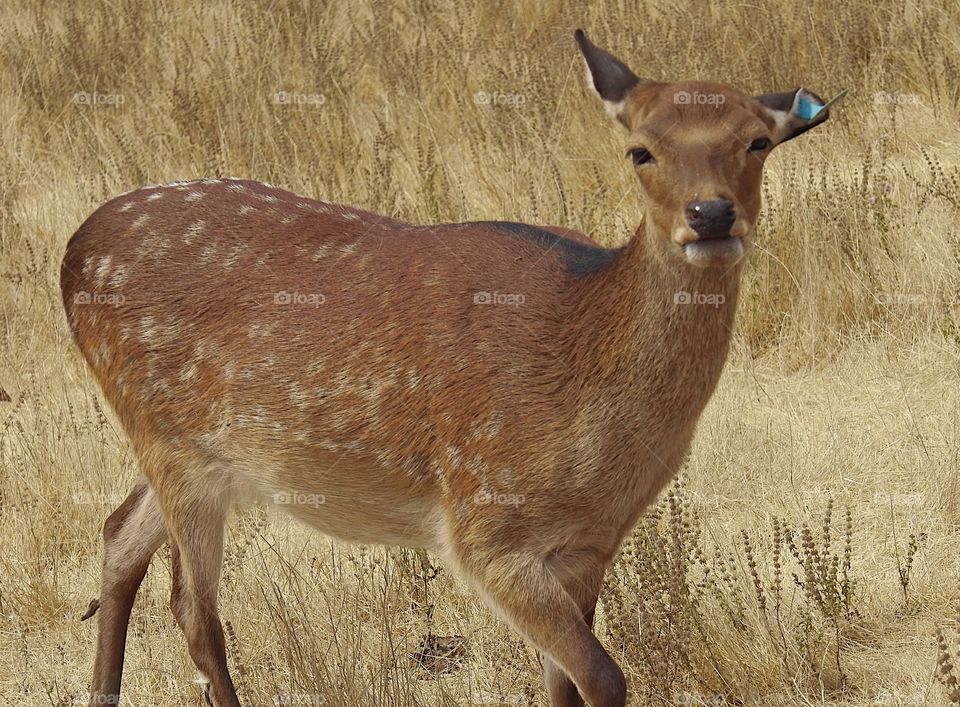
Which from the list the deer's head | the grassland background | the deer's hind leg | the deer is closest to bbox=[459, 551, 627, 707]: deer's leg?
the deer

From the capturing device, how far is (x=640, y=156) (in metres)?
3.74

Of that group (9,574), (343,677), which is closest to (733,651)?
(343,677)

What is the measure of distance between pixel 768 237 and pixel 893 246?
57cm

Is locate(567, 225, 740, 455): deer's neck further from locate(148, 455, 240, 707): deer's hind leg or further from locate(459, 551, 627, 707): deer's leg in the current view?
locate(148, 455, 240, 707): deer's hind leg

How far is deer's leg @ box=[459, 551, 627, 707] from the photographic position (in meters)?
3.79

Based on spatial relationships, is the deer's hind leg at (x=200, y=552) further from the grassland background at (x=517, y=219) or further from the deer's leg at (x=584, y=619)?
the deer's leg at (x=584, y=619)

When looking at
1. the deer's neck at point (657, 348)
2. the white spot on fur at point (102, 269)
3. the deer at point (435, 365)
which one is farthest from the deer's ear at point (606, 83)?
the white spot on fur at point (102, 269)

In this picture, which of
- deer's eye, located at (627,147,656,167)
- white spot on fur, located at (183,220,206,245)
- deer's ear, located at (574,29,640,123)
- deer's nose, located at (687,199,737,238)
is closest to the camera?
deer's nose, located at (687,199,737,238)

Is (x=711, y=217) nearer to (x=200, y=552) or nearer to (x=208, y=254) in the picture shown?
(x=208, y=254)

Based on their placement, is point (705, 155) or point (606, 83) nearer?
point (705, 155)

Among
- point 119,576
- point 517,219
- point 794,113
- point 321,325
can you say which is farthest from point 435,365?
point 517,219

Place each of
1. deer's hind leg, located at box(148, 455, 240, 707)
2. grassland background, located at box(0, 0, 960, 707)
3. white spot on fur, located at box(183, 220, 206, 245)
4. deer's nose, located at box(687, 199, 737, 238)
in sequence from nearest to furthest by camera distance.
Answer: deer's nose, located at box(687, 199, 737, 238)
deer's hind leg, located at box(148, 455, 240, 707)
white spot on fur, located at box(183, 220, 206, 245)
grassland background, located at box(0, 0, 960, 707)

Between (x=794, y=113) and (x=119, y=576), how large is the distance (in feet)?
8.49

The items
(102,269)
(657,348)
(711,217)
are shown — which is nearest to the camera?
(711,217)
